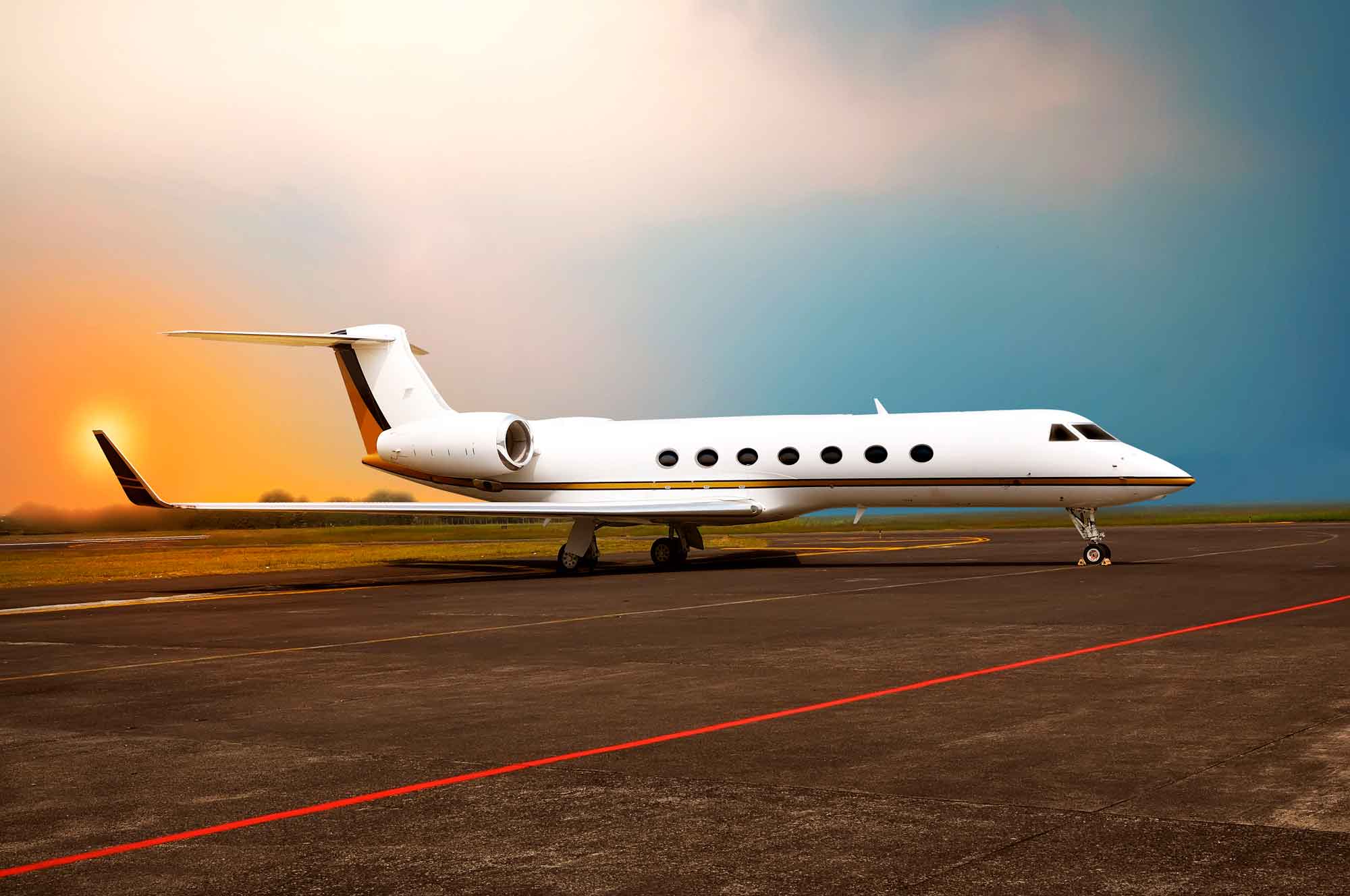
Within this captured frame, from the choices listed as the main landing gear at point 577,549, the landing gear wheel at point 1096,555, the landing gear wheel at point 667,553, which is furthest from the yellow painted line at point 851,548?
the landing gear wheel at point 1096,555

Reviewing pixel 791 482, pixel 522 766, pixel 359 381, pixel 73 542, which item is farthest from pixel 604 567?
pixel 73 542

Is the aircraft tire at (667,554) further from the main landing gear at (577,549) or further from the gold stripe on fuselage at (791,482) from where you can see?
the main landing gear at (577,549)

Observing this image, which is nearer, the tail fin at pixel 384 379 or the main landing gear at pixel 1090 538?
the main landing gear at pixel 1090 538

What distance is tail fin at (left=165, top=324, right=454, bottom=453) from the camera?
28.5 metres

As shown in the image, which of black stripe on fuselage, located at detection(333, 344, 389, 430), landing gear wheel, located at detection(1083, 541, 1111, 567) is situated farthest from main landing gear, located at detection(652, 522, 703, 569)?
landing gear wheel, located at detection(1083, 541, 1111, 567)

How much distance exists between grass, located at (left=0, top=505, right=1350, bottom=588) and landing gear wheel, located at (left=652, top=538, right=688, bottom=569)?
277 inches

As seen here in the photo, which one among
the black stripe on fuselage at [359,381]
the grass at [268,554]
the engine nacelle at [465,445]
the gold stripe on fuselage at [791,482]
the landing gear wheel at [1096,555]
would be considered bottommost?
the grass at [268,554]

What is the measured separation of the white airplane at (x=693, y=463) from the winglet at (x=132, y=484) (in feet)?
0.11

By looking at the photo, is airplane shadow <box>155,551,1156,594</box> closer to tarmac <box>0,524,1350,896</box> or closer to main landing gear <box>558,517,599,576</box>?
main landing gear <box>558,517,599,576</box>

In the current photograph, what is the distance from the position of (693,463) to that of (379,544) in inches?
795

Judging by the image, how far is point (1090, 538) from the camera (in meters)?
23.3

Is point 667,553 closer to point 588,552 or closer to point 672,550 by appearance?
point 672,550

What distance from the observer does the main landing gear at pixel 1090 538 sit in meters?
22.6

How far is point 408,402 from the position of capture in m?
28.5
